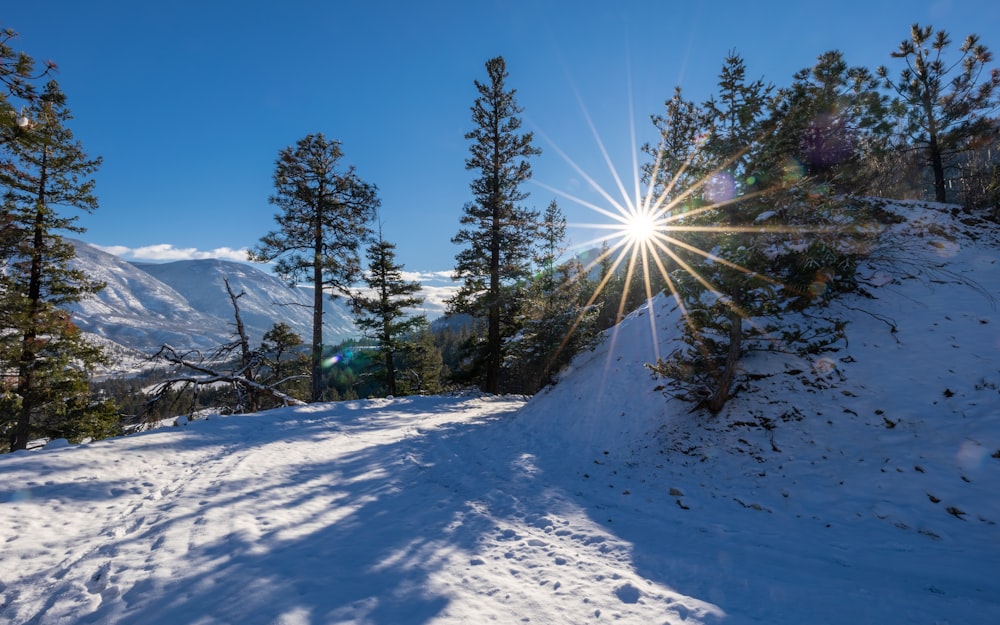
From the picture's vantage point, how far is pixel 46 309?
13578mm

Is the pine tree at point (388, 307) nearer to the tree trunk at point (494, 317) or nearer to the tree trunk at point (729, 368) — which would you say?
the tree trunk at point (494, 317)

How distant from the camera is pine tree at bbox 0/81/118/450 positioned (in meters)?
13.2

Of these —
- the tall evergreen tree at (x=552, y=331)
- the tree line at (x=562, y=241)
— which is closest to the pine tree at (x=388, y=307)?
the tree line at (x=562, y=241)

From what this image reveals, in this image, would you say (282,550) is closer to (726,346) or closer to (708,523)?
(708,523)

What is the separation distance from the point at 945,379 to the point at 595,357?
28.9ft

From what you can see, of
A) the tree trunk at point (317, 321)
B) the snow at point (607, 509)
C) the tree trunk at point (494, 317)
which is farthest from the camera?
the tree trunk at point (494, 317)

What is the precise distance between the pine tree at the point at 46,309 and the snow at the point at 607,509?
8.79 metres

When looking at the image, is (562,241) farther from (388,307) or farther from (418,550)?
(418,550)

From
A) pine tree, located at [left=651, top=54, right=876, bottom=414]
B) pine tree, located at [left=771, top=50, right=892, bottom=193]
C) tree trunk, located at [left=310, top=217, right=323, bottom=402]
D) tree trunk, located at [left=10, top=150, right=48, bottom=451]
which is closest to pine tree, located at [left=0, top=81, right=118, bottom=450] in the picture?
tree trunk, located at [left=10, top=150, right=48, bottom=451]

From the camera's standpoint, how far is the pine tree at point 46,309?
1316 centimetres

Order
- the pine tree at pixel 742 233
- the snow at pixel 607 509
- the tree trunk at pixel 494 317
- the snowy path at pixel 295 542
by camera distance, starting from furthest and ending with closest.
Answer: the tree trunk at pixel 494 317
the pine tree at pixel 742 233
the snow at pixel 607 509
the snowy path at pixel 295 542

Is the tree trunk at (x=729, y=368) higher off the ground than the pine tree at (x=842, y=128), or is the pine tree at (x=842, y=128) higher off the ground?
the pine tree at (x=842, y=128)

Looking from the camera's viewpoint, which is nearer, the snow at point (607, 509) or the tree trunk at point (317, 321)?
the snow at point (607, 509)

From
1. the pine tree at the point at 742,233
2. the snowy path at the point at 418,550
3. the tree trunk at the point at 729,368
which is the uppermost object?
the pine tree at the point at 742,233
